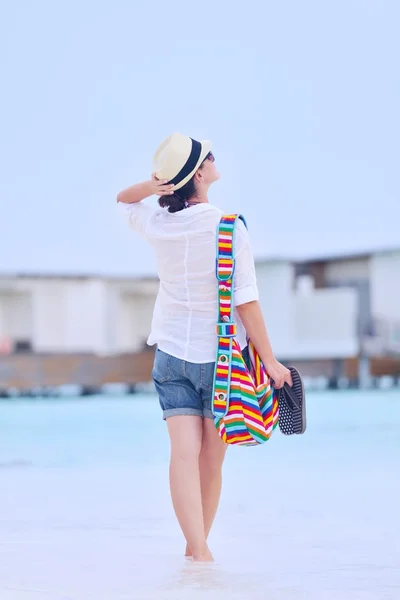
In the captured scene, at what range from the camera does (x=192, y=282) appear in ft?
9.61

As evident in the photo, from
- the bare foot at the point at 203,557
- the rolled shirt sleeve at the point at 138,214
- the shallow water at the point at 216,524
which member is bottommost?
the shallow water at the point at 216,524

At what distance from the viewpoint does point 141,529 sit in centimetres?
388

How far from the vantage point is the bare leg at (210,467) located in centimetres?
300

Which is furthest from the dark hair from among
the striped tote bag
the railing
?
the railing

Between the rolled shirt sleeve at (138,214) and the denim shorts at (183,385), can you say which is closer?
the denim shorts at (183,385)

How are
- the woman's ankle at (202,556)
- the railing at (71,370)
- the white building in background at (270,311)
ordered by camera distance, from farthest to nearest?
A: the white building in background at (270,311) < the railing at (71,370) < the woman's ankle at (202,556)

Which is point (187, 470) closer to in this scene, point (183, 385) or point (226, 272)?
point (183, 385)

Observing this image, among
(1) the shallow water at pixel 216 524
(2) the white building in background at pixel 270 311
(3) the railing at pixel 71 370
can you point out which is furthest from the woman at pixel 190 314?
(2) the white building in background at pixel 270 311

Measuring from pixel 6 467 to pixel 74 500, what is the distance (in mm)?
1657

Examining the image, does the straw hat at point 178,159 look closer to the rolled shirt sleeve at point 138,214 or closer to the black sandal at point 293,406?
the rolled shirt sleeve at point 138,214

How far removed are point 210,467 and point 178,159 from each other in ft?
3.00

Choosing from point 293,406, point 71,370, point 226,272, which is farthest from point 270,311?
point 226,272

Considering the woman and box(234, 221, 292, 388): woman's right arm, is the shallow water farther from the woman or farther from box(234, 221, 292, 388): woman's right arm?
box(234, 221, 292, 388): woman's right arm

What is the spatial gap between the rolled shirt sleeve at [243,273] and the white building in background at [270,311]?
60.6 ft
